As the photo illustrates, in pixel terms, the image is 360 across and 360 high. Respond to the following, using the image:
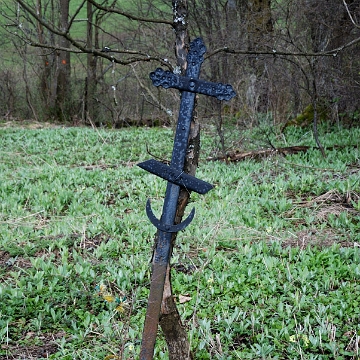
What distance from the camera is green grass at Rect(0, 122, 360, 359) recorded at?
3633 millimetres

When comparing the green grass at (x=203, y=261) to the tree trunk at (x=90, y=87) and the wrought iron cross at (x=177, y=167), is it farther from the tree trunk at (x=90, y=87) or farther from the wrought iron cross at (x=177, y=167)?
the tree trunk at (x=90, y=87)

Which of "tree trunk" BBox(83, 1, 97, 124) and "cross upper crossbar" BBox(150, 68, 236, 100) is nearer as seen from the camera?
"cross upper crossbar" BBox(150, 68, 236, 100)

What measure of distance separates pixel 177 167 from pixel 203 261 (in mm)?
2445

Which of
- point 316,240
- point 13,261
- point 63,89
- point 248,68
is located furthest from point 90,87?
point 316,240

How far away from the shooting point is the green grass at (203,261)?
3.63 metres

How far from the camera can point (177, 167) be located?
2.64 metres

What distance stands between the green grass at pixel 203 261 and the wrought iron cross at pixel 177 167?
41 cm

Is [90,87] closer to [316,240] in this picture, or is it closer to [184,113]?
[316,240]

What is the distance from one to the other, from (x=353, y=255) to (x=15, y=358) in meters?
3.12

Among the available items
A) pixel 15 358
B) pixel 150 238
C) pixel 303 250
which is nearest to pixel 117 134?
pixel 150 238

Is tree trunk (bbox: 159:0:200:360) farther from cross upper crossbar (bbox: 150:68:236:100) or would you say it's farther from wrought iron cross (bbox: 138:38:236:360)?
cross upper crossbar (bbox: 150:68:236:100)

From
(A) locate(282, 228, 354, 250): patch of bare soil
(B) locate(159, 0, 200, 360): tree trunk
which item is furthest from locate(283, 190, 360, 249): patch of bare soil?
(B) locate(159, 0, 200, 360): tree trunk

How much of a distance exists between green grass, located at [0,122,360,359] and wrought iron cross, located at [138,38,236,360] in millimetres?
410

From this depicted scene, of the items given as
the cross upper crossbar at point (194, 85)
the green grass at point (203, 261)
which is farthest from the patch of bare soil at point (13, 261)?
the cross upper crossbar at point (194, 85)
